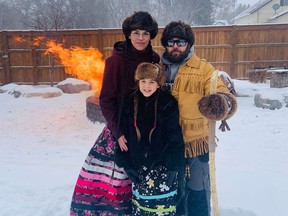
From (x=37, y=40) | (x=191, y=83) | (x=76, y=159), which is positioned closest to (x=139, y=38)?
(x=191, y=83)

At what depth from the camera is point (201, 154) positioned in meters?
2.46

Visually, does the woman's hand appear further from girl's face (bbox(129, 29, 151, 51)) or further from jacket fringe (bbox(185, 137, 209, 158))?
girl's face (bbox(129, 29, 151, 51))

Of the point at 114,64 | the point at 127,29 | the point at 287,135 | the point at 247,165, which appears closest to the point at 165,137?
the point at 114,64

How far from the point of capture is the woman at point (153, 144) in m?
2.29

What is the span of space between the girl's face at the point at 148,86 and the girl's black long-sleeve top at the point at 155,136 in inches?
1.7

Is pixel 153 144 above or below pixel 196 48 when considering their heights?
below

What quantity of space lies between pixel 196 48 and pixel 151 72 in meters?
10.8

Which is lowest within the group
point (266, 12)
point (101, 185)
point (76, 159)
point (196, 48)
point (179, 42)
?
point (76, 159)

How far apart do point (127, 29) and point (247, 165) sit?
2974mm

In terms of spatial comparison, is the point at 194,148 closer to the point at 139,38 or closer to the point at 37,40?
the point at 139,38

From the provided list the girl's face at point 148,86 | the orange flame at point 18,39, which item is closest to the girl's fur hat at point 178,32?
the girl's face at point 148,86

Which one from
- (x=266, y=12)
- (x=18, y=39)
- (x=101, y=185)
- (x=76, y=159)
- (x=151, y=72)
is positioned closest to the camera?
(x=151, y=72)

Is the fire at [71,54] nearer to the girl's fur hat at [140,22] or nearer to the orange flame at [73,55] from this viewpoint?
the orange flame at [73,55]

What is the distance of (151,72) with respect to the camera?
229 centimetres
